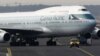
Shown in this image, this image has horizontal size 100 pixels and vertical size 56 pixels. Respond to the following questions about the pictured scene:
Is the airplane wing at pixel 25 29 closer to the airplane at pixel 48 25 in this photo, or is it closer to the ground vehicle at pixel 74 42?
the airplane at pixel 48 25

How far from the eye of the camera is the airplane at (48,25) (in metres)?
62.8

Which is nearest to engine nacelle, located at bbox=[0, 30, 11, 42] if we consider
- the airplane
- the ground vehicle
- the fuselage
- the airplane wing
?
the airplane

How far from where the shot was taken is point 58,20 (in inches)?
2527

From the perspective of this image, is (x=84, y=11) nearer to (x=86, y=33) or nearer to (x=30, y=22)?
(x=86, y=33)

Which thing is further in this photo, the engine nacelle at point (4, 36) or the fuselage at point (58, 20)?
the fuselage at point (58, 20)

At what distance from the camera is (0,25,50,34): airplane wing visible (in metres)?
64.4

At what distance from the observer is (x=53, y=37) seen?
217 ft

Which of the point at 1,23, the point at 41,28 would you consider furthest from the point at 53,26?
the point at 1,23

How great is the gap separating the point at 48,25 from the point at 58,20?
63.6 inches

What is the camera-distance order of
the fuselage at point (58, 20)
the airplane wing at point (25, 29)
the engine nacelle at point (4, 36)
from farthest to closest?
the airplane wing at point (25, 29), the fuselage at point (58, 20), the engine nacelle at point (4, 36)

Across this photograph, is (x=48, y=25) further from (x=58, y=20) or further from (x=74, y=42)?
(x=74, y=42)

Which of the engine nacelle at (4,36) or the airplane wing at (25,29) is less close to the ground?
the airplane wing at (25,29)

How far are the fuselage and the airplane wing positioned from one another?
181mm

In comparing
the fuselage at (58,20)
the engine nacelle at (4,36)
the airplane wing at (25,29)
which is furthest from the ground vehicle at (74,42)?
the engine nacelle at (4,36)
